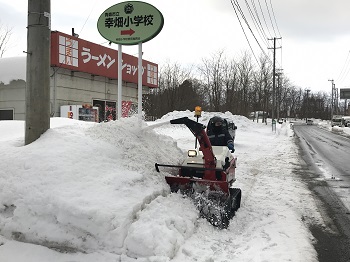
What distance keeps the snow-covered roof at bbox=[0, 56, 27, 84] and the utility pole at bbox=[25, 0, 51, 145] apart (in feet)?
34.4

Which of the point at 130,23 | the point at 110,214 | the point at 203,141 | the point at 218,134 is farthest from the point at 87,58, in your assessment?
the point at 110,214

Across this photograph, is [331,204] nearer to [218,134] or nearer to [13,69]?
[218,134]

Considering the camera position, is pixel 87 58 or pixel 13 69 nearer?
pixel 13 69

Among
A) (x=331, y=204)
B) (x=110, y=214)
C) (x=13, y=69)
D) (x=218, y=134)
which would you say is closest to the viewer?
(x=110, y=214)

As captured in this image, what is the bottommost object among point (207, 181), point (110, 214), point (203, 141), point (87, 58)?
point (110, 214)

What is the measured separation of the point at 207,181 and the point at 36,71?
3.23 meters

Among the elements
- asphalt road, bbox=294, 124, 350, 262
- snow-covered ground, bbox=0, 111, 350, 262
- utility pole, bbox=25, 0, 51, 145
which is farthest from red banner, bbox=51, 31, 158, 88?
asphalt road, bbox=294, 124, 350, 262

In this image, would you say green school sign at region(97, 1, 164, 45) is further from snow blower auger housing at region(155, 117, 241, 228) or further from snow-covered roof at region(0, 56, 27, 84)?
snow-covered roof at region(0, 56, 27, 84)

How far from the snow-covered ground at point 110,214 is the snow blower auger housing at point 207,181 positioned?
0.65ft

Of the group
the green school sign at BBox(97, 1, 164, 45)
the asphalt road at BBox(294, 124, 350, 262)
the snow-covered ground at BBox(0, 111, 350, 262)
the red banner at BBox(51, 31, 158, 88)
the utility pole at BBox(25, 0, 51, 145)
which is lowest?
the asphalt road at BBox(294, 124, 350, 262)

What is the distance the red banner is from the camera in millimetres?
14133

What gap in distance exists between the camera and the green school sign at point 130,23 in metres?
7.35

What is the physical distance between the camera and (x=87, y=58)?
51.4ft

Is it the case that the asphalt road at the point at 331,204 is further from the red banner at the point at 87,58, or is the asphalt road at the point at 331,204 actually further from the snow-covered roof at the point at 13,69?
the snow-covered roof at the point at 13,69
